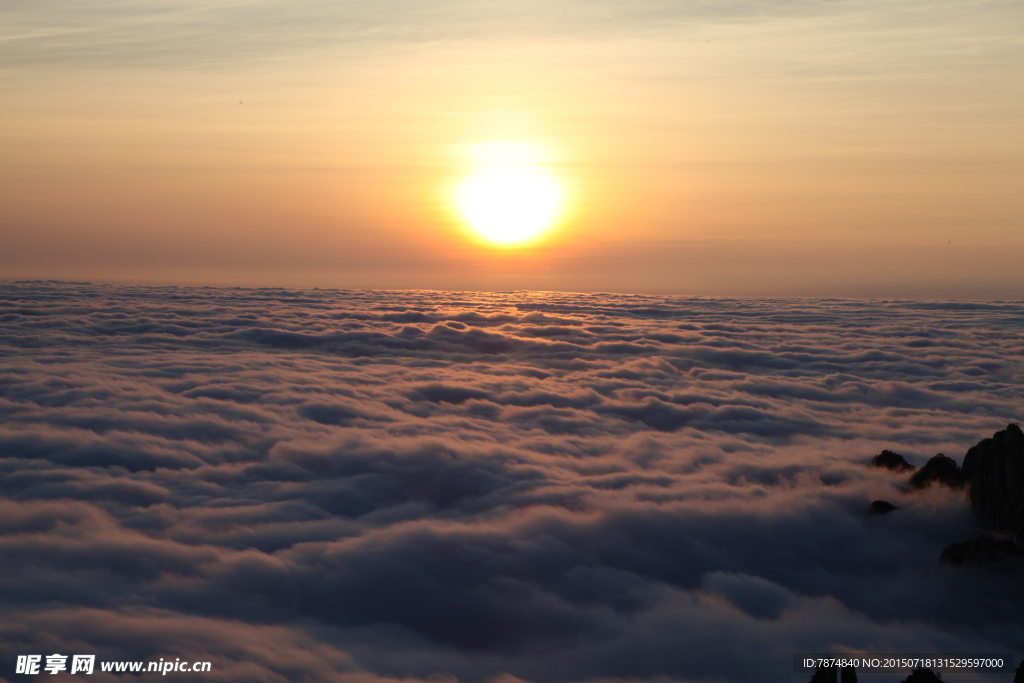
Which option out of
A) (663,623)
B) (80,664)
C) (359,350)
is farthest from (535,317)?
(80,664)

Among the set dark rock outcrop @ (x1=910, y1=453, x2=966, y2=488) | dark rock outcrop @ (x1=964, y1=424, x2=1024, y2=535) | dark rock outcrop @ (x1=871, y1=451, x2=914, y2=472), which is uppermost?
dark rock outcrop @ (x1=871, y1=451, x2=914, y2=472)

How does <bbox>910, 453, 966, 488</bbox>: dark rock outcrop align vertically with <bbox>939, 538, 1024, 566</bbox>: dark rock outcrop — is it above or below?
above

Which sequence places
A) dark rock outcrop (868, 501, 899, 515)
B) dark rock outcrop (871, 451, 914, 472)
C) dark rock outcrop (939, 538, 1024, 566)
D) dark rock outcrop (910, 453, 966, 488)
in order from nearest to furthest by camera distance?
dark rock outcrop (939, 538, 1024, 566)
dark rock outcrop (910, 453, 966, 488)
dark rock outcrop (868, 501, 899, 515)
dark rock outcrop (871, 451, 914, 472)

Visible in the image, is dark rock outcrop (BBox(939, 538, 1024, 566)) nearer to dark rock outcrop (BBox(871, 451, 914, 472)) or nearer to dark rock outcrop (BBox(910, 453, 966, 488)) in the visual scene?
dark rock outcrop (BBox(910, 453, 966, 488))

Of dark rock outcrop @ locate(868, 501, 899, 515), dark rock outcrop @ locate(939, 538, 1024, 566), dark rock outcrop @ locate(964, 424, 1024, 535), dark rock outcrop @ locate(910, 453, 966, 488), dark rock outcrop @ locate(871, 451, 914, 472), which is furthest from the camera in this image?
dark rock outcrop @ locate(871, 451, 914, 472)

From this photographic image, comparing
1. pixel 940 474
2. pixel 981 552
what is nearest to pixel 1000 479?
pixel 981 552

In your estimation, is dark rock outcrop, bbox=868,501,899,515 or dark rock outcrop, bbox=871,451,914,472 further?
dark rock outcrop, bbox=871,451,914,472

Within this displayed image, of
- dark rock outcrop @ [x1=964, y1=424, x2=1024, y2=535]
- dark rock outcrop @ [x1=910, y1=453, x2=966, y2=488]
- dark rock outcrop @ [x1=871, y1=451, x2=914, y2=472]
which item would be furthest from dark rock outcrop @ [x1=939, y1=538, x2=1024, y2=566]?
dark rock outcrop @ [x1=871, y1=451, x2=914, y2=472]
